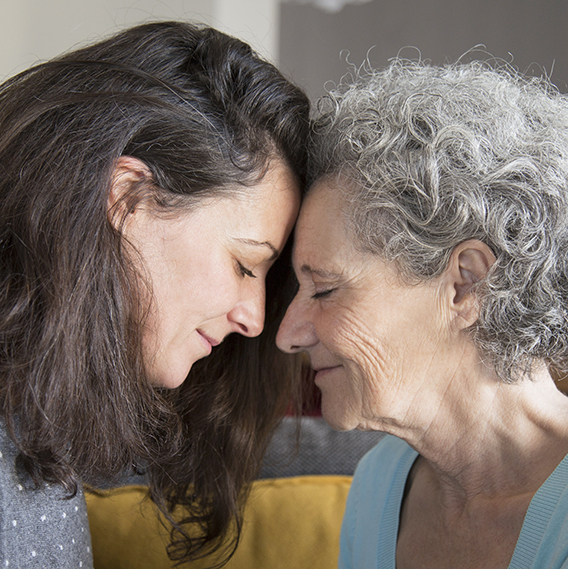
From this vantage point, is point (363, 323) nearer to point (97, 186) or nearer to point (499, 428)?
point (499, 428)

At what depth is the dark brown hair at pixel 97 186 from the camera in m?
0.92

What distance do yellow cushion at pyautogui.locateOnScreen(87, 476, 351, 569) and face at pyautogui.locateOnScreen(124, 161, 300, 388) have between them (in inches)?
21.3

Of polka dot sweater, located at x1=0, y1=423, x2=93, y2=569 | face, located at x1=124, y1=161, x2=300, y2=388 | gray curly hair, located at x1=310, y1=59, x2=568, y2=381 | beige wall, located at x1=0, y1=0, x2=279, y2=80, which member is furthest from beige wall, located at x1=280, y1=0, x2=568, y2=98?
polka dot sweater, located at x1=0, y1=423, x2=93, y2=569

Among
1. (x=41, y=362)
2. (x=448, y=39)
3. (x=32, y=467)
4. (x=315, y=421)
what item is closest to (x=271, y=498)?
(x=315, y=421)

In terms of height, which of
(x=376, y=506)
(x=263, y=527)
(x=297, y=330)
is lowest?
(x=263, y=527)

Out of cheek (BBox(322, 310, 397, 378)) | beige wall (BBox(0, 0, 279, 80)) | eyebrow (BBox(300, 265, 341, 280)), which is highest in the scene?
beige wall (BBox(0, 0, 279, 80))

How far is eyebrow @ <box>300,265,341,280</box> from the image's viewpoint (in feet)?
3.44

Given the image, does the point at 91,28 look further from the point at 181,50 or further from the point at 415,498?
the point at 415,498

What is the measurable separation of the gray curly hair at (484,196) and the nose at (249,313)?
0.27m

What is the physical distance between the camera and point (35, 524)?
1013 millimetres

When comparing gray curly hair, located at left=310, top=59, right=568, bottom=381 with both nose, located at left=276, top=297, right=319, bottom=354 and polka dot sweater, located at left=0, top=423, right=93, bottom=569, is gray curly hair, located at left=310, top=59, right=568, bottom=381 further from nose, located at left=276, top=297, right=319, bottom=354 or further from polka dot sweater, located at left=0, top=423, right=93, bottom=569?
polka dot sweater, located at left=0, top=423, right=93, bottom=569

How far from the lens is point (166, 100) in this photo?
39.5 inches

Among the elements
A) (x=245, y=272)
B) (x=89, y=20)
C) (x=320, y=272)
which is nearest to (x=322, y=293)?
(x=320, y=272)

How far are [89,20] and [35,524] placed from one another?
233 cm
